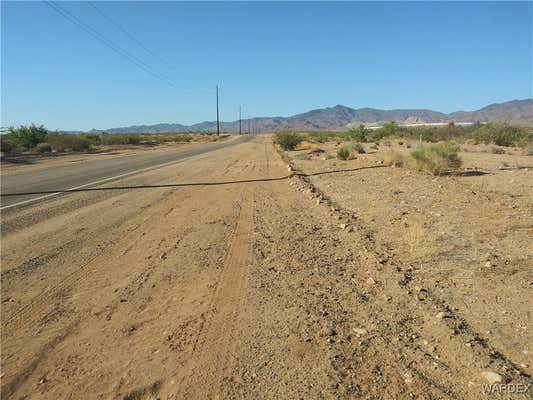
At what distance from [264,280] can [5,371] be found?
2875 mm

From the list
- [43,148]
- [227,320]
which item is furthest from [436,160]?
[43,148]

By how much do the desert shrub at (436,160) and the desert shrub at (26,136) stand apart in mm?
38648

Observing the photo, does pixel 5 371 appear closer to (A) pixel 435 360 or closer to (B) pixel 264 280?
(B) pixel 264 280

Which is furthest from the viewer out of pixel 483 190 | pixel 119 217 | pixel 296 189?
pixel 296 189

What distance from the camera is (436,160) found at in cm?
1508

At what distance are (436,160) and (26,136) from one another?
41.4 meters

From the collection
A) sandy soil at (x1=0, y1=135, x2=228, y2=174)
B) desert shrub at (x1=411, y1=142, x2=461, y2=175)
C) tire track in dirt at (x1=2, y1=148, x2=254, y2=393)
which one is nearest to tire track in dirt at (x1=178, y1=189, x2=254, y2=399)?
tire track in dirt at (x1=2, y1=148, x2=254, y2=393)

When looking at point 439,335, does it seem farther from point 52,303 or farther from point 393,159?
point 393,159

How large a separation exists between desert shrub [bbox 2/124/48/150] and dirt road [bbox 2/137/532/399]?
128 ft

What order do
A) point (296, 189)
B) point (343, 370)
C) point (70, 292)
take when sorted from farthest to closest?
point (296, 189), point (70, 292), point (343, 370)

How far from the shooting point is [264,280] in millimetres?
5328

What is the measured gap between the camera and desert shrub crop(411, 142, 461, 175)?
15.0m

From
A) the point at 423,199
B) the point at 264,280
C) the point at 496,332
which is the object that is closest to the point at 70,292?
the point at 264,280

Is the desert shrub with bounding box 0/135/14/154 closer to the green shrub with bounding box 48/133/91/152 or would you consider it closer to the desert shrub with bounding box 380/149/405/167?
the green shrub with bounding box 48/133/91/152
